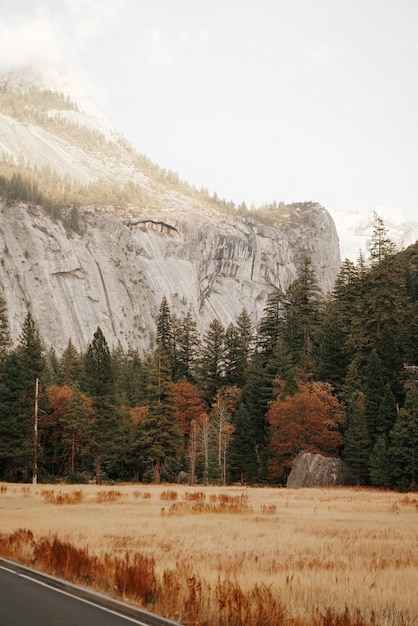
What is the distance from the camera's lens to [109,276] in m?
169

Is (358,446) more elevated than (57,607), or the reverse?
(358,446)

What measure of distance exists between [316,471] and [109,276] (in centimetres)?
12168

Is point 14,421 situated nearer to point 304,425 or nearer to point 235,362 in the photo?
point 304,425

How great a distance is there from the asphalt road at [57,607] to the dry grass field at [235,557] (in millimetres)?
559

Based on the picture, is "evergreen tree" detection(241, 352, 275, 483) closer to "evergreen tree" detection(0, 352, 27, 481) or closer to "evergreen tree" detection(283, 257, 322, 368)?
"evergreen tree" detection(283, 257, 322, 368)

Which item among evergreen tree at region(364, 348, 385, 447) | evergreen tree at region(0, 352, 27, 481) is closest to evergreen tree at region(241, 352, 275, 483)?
evergreen tree at region(364, 348, 385, 447)

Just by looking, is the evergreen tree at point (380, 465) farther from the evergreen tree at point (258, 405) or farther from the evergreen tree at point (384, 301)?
the evergreen tree at point (258, 405)

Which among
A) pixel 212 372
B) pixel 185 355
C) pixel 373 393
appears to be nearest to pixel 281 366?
pixel 373 393

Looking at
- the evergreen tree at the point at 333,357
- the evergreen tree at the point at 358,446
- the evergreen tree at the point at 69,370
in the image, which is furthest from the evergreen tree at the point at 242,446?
the evergreen tree at the point at 69,370

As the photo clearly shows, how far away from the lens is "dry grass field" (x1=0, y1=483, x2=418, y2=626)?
9766 millimetres

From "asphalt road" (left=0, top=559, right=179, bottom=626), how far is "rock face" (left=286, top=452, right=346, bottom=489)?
44734mm

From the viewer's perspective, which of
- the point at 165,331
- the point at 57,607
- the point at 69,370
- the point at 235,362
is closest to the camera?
the point at 57,607

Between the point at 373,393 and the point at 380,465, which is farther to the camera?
the point at 373,393

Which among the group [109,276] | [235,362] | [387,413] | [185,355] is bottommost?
[387,413]
